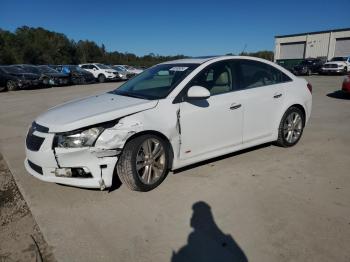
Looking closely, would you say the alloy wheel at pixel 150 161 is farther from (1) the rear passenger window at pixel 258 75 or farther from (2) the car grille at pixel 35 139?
(1) the rear passenger window at pixel 258 75

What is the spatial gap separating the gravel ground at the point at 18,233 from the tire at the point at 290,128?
153 inches

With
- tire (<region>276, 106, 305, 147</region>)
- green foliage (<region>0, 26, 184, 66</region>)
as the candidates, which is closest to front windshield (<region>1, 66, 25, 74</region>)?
tire (<region>276, 106, 305, 147</region>)

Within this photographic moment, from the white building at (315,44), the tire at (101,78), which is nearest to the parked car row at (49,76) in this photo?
the tire at (101,78)

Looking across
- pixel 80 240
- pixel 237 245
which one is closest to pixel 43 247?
pixel 80 240

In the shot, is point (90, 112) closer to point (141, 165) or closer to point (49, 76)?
point (141, 165)

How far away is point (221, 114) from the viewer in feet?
14.2

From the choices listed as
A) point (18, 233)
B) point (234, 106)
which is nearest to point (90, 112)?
point (18, 233)

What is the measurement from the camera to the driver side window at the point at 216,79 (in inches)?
171

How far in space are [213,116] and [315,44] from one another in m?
48.1

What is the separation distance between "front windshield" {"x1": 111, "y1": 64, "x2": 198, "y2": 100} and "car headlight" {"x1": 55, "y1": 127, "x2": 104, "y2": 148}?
0.97 m

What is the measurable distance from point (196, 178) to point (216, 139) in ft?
1.94

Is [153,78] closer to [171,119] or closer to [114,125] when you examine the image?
[171,119]

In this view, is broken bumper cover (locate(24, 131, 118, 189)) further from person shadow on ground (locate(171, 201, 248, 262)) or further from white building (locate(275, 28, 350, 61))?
white building (locate(275, 28, 350, 61))

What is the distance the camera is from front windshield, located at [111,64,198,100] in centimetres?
423
